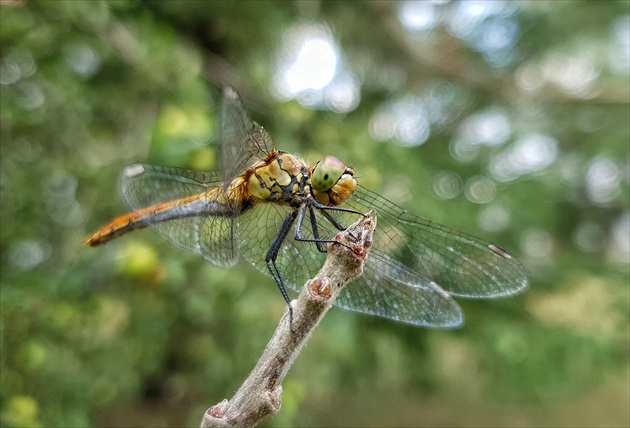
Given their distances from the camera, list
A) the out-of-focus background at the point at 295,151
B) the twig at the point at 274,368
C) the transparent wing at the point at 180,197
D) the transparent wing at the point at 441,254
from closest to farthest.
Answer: the twig at the point at 274,368 → the transparent wing at the point at 441,254 → the transparent wing at the point at 180,197 → the out-of-focus background at the point at 295,151

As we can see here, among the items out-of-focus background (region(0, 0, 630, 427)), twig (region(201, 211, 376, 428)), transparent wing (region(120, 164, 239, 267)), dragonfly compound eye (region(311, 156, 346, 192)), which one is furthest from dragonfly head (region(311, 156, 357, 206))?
twig (region(201, 211, 376, 428))

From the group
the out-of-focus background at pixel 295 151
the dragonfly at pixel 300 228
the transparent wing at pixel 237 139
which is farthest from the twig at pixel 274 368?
the out-of-focus background at pixel 295 151

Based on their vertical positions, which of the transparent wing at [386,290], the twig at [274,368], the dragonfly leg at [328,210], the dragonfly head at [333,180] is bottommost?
the twig at [274,368]

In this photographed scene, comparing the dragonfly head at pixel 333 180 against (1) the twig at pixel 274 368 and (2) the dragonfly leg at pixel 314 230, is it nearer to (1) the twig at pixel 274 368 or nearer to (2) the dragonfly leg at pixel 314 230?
(2) the dragonfly leg at pixel 314 230

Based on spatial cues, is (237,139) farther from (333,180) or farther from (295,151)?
(295,151)

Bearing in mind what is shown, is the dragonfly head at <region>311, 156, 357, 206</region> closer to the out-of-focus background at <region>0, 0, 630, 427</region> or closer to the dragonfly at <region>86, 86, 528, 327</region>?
the dragonfly at <region>86, 86, 528, 327</region>

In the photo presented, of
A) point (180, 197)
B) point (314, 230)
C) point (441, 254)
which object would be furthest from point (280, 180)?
point (441, 254)

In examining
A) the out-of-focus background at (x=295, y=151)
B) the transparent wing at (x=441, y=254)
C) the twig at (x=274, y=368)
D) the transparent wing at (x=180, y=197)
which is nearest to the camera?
the twig at (x=274, y=368)
